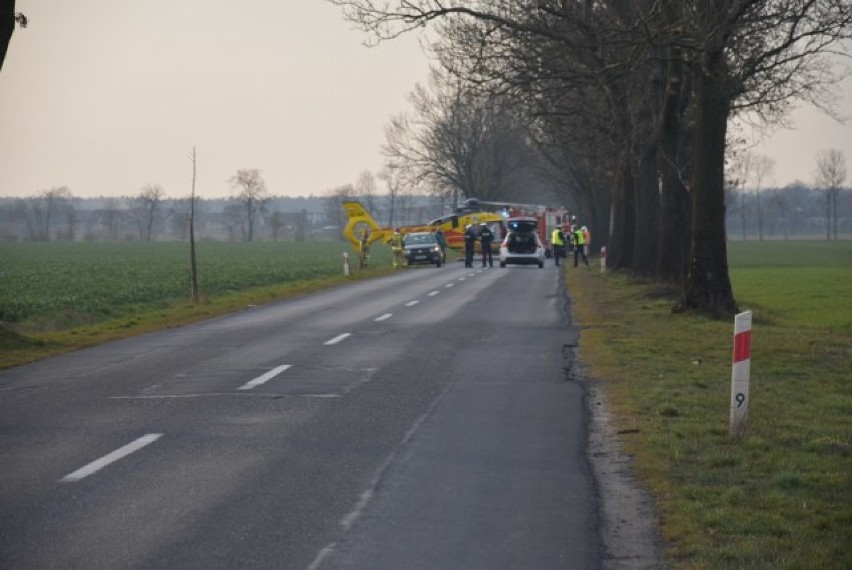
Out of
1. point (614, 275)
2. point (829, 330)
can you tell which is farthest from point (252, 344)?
point (614, 275)

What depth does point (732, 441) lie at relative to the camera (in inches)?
423

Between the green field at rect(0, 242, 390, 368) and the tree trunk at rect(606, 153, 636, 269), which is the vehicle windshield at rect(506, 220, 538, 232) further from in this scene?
the tree trunk at rect(606, 153, 636, 269)

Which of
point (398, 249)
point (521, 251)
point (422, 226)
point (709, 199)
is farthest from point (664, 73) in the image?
point (422, 226)

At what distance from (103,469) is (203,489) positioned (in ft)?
3.52

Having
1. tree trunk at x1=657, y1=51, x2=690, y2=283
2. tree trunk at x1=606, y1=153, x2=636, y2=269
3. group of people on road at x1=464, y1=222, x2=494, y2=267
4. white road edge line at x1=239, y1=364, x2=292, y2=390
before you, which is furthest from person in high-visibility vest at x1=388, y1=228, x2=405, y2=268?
white road edge line at x1=239, y1=364, x2=292, y2=390

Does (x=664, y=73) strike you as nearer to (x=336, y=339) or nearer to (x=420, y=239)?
(x=336, y=339)

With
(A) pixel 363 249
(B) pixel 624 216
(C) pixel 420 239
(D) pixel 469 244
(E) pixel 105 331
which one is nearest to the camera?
(E) pixel 105 331

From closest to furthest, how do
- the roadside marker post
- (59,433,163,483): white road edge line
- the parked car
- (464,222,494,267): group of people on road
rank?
(59,433,163,483): white road edge line → the roadside marker post → (464,222,494,267): group of people on road → the parked car

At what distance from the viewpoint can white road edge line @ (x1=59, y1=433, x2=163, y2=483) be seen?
9.25 meters

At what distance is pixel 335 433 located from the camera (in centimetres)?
1126

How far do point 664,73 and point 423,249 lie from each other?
30.3 metres

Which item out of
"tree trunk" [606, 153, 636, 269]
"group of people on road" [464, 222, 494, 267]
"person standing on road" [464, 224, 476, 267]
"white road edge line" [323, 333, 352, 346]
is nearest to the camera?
"white road edge line" [323, 333, 352, 346]

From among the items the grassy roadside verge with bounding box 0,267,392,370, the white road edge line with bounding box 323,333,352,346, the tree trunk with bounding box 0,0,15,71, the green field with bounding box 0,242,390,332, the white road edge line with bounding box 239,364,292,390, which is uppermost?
the tree trunk with bounding box 0,0,15,71

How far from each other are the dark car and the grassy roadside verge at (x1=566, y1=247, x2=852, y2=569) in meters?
40.1
